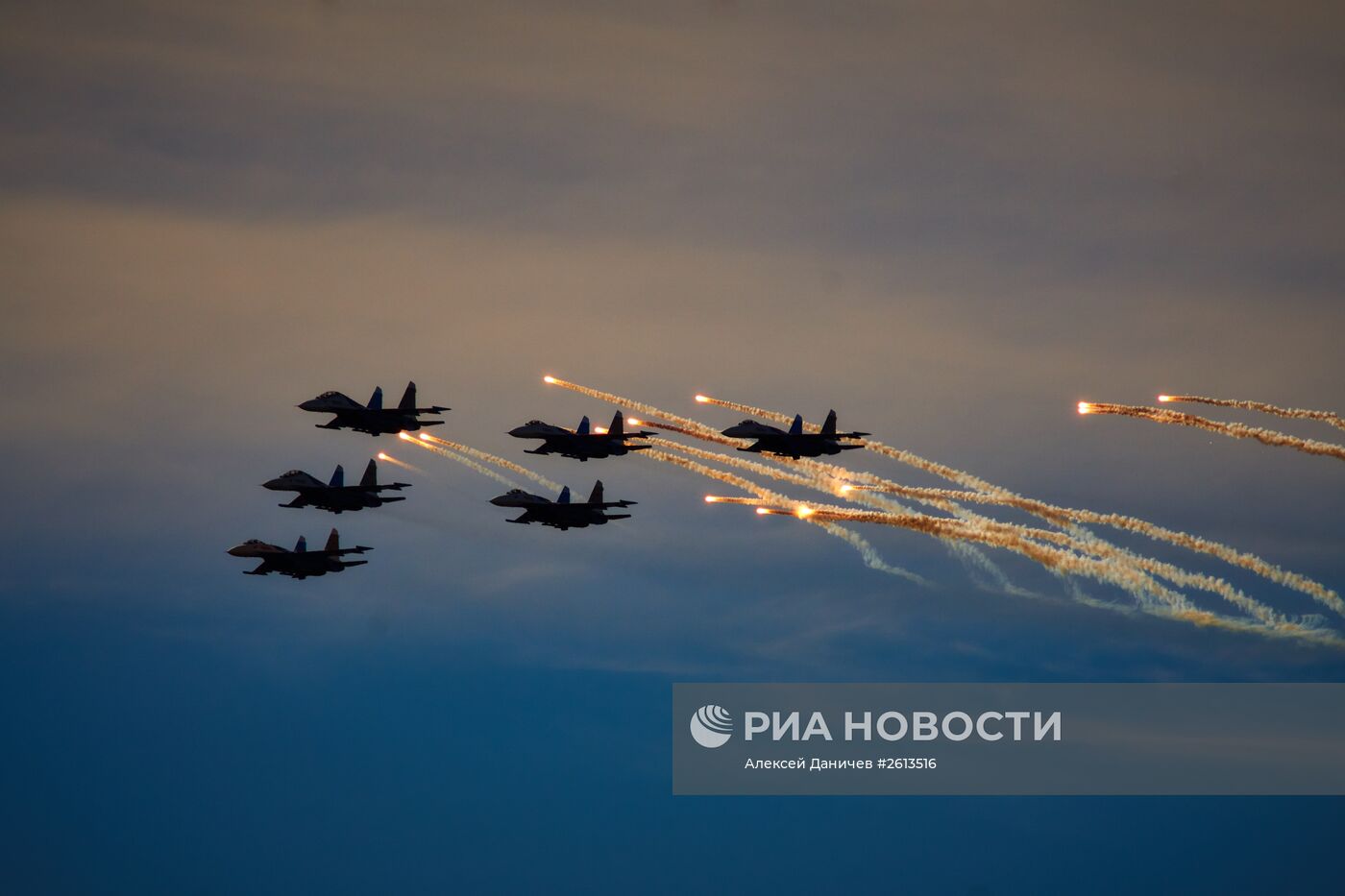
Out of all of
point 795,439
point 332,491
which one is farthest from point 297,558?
point 795,439

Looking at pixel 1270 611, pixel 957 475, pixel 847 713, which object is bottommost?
pixel 847 713

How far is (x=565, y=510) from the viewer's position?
491 ft

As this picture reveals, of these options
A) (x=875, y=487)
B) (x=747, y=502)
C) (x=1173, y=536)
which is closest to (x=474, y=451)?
(x=747, y=502)

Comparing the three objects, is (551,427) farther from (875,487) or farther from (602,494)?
(875,487)

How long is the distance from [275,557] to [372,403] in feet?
57.4

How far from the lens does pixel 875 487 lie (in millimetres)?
149875

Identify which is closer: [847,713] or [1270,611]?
[1270,611]

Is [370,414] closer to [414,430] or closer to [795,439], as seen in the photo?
[414,430]

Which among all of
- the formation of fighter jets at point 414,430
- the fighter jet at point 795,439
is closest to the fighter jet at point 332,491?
the formation of fighter jets at point 414,430

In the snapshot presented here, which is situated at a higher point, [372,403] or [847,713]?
[372,403]

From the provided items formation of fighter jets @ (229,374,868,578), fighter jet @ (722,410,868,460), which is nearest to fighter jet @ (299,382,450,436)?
formation of fighter jets @ (229,374,868,578)

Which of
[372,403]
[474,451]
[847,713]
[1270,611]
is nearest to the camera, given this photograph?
[1270,611]

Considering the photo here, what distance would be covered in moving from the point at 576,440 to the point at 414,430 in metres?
12.9

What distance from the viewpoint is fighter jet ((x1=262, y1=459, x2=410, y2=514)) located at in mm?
149875
